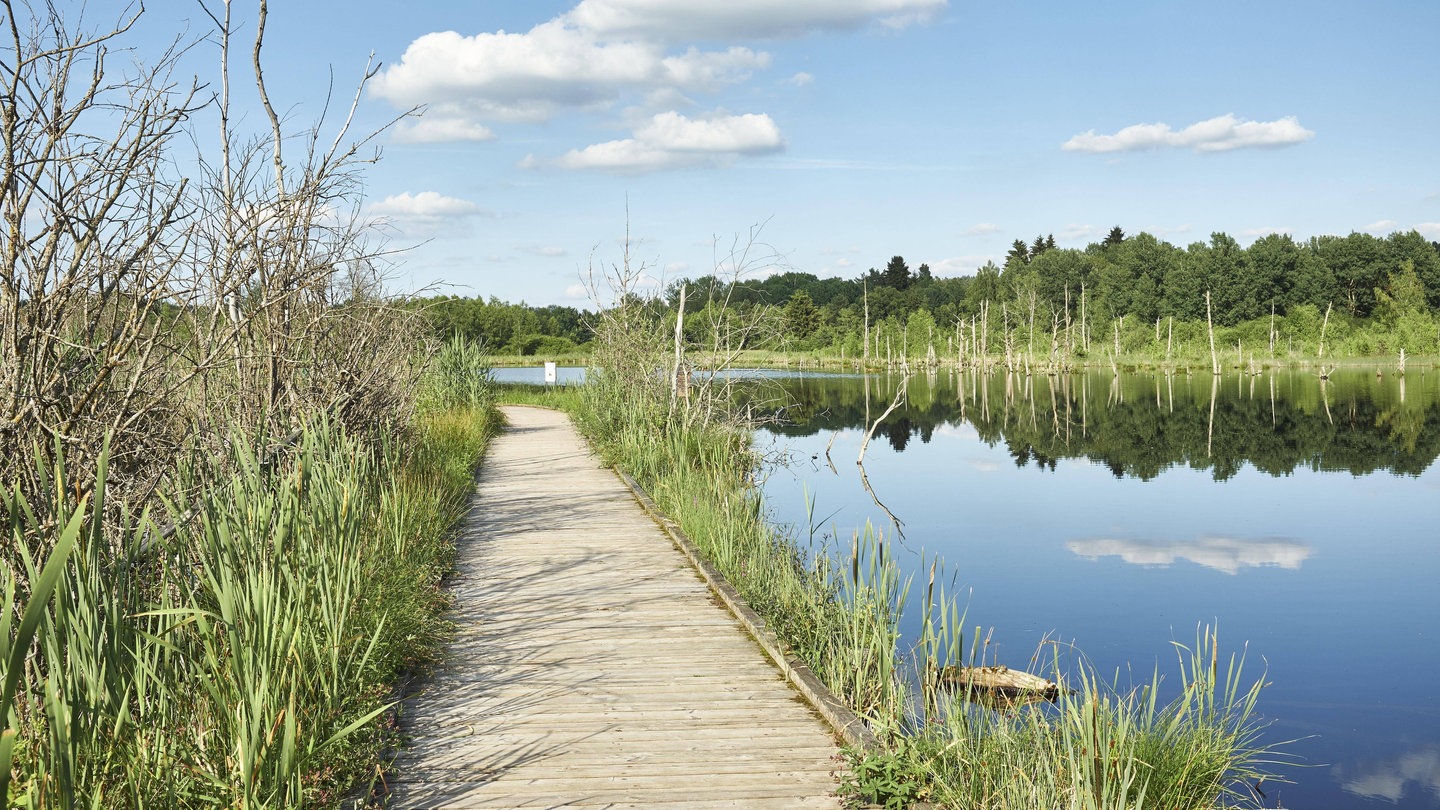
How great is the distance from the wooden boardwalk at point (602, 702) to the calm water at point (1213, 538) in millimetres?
1506

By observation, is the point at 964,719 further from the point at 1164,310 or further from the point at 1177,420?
the point at 1164,310

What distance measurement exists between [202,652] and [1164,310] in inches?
2388

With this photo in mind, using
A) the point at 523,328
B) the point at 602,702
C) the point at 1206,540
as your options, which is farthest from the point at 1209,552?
the point at 523,328

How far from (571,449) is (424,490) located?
6441mm

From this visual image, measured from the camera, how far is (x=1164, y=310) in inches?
2280

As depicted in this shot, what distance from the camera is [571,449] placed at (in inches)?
571

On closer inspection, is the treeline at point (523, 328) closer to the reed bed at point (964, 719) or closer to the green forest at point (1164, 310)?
the green forest at point (1164, 310)

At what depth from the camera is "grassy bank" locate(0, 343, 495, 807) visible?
2.53m

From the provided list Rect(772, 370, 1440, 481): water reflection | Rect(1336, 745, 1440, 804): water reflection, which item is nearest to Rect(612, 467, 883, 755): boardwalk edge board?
Rect(1336, 745, 1440, 804): water reflection

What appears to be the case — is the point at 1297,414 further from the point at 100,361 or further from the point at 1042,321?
the point at 1042,321

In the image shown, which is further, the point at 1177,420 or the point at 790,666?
the point at 1177,420

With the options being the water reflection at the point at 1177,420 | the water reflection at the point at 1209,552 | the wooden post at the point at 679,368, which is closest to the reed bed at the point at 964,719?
the water reflection at the point at 1209,552

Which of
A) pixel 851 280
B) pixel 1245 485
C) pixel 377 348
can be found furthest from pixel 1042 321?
pixel 377 348

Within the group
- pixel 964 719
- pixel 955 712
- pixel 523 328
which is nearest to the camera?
pixel 955 712
